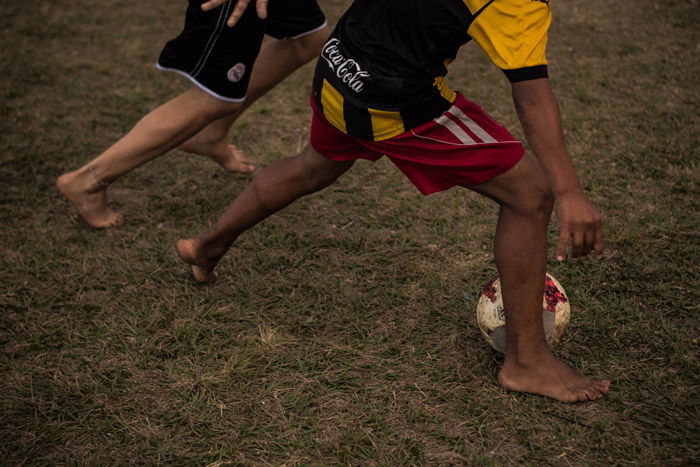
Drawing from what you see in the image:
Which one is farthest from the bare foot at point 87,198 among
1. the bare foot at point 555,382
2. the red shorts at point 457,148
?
the bare foot at point 555,382

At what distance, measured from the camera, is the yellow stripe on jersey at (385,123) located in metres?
2.31

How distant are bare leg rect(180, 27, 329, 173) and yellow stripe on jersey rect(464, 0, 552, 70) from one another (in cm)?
173

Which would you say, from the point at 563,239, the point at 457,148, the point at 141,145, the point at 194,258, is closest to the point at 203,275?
the point at 194,258

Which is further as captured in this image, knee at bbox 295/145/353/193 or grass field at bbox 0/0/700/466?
knee at bbox 295/145/353/193

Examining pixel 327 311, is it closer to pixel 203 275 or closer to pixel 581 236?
pixel 203 275

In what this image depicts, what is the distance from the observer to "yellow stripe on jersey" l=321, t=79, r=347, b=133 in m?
2.40

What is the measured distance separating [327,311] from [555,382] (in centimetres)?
107

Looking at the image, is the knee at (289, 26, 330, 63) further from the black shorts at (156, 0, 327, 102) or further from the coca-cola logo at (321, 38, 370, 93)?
the coca-cola logo at (321, 38, 370, 93)

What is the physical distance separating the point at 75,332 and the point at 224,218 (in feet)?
2.73

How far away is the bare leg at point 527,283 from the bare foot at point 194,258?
1.35 m

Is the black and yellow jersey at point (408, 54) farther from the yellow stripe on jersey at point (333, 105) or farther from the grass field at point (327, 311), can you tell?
the grass field at point (327, 311)

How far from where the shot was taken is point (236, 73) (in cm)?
320

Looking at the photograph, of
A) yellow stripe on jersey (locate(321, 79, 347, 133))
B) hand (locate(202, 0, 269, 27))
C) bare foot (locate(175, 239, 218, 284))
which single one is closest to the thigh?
yellow stripe on jersey (locate(321, 79, 347, 133))

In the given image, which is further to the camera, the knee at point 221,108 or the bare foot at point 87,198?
the bare foot at point 87,198
